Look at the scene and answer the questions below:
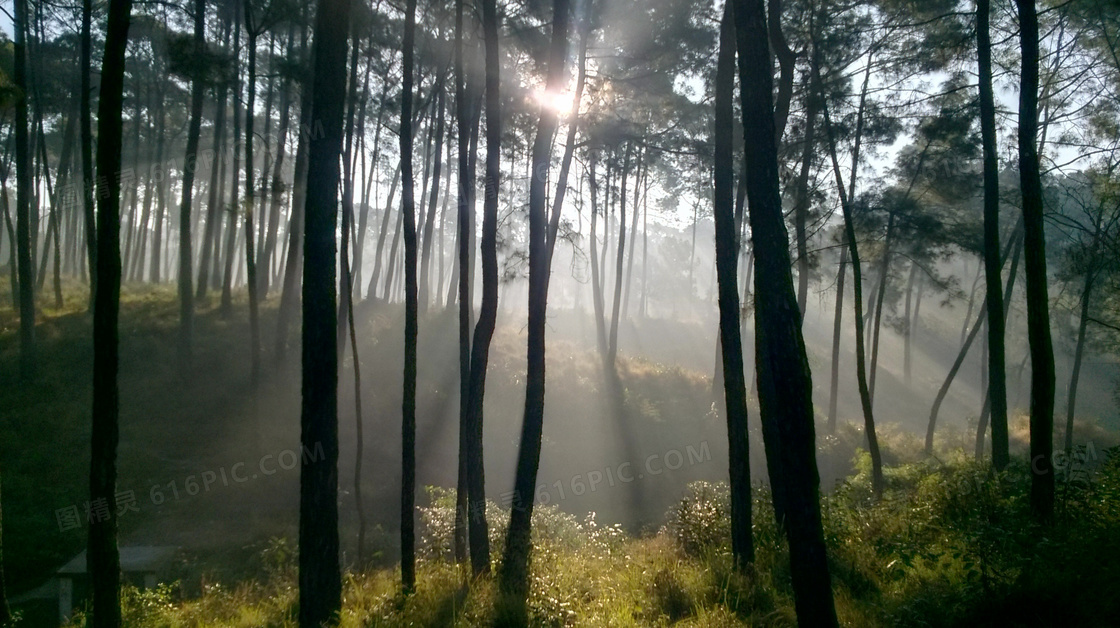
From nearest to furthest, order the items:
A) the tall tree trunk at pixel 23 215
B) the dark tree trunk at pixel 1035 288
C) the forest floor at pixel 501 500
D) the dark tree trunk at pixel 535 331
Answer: the forest floor at pixel 501 500
the dark tree trunk at pixel 1035 288
the dark tree trunk at pixel 535 331
the tall tree trunk at pixel 23 215

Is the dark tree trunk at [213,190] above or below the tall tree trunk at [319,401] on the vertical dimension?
above

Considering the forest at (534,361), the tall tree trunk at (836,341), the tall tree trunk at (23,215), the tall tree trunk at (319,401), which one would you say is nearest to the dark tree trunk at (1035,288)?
the forest at (534,361)

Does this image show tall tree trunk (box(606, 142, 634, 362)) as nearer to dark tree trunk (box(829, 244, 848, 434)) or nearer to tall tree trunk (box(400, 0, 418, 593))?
dark tree trunk (box(829, 244, 848, 434))

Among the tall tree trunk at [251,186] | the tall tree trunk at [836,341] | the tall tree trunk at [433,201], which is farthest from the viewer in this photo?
the tall tree trunk at [836,341]

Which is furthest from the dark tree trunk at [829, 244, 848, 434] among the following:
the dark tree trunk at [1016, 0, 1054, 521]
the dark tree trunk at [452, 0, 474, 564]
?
the dark tree trunk at [452, 0, 474, 564]

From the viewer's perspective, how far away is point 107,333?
7094 mm

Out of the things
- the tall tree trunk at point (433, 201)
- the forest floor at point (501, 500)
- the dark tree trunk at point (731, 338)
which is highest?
the tall tree trunk at point (433, 201)

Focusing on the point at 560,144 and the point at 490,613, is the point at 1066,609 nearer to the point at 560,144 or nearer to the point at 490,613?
the point at 490,613

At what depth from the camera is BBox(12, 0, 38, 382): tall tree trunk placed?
46.1 ft

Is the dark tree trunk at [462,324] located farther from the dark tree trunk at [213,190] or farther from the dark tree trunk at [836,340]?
the dark tree trunk at [836,340]

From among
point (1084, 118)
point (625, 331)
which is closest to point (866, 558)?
point (1084, 118)

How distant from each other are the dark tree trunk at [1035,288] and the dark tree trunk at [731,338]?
3.66m

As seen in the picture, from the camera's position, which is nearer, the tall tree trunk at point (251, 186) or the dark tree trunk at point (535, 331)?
the dark tree trunk at point (535, 331)

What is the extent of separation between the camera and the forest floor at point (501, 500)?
20.1ft
